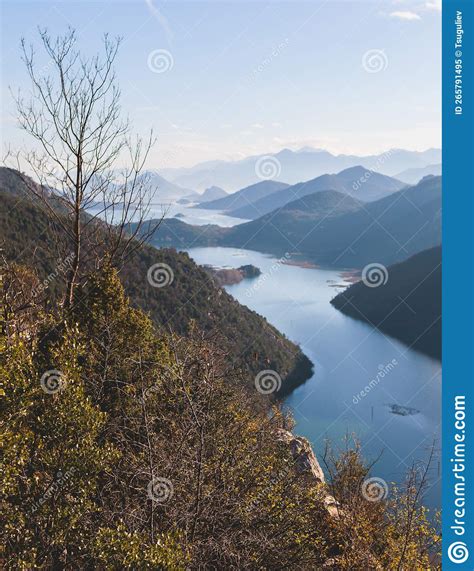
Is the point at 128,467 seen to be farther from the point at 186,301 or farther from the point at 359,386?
the point at 359,386

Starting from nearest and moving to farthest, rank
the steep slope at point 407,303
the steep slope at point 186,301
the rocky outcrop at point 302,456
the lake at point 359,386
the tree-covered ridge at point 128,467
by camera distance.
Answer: the tree-covered ridge at point 128,467 → the rocky outcrop at point 302,456 → the steep slope at point 186,301 → the lake at point 359,386 → the steep slope at point 407,303

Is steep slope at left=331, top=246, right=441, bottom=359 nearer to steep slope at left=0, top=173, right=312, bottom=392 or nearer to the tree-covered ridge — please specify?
steep slope at left=0, top=173, right=312, bottom=392

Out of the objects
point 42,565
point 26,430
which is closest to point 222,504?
point 42,565

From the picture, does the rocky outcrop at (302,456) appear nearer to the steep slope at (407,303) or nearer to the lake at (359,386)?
the lake at (359,386)

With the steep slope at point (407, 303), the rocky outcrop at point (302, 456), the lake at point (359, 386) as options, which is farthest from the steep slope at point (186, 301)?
the steep slope at point (407, 303)

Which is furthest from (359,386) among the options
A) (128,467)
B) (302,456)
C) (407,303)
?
(128,467)
